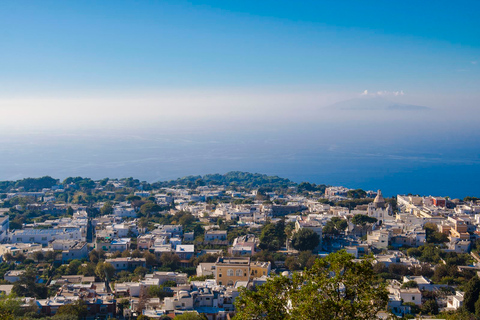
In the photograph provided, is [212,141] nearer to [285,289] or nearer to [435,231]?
[435,231]

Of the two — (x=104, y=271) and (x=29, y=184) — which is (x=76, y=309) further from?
(x=29, y=184)

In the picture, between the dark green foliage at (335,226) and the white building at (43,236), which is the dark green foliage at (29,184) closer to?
the white building at (43,236)

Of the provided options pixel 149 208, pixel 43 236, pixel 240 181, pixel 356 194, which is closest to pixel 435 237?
pixel 356 194

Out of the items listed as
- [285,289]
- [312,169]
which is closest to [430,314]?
[285,289]

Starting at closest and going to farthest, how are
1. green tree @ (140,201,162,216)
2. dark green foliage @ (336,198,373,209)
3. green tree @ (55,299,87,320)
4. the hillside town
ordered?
green tree @ (55,299,87,320), the hillside town, dark green foliage @ (336,198,373,209), green tree @ (140,201,162,216)

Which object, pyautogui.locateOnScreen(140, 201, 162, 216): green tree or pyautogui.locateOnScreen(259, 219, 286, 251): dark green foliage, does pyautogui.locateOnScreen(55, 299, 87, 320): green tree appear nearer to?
pyautogui.locateOnScreen(259, 219, 286, 251): dark green foliage

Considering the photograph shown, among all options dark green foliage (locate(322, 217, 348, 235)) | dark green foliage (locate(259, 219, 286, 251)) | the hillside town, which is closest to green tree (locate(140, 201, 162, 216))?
the hillside town
